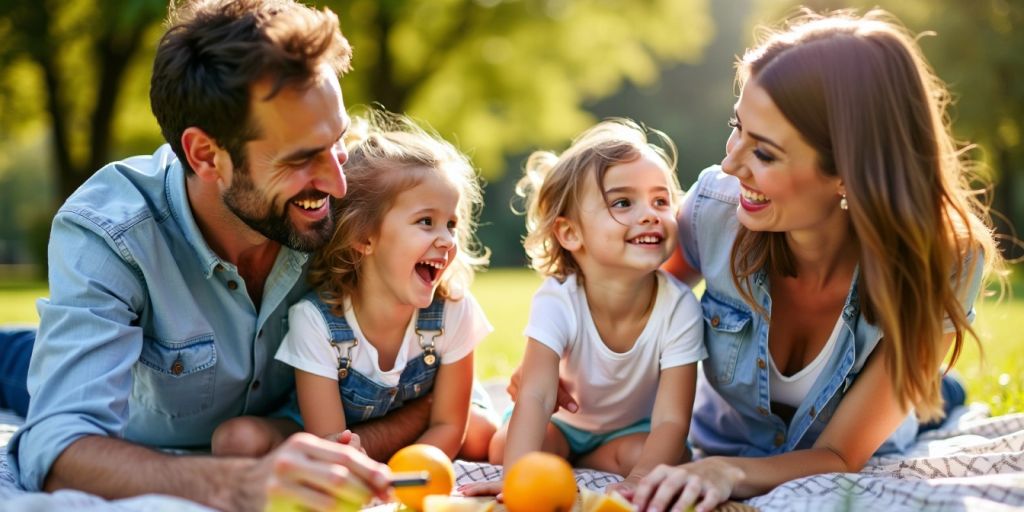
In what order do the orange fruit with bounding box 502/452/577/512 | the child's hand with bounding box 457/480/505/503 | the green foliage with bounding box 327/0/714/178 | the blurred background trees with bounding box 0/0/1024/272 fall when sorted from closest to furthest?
the orange fruit with bounding box 502/452/577/512 < the child's hand with bounding box 457/480/505/503 < the blurred background trees with bounding box 0/0/1024/272 < the green foliage with bounding box 327/0/714/178

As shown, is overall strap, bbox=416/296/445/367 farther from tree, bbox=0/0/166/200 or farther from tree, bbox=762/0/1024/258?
tree, bbox=762/0/1024/258

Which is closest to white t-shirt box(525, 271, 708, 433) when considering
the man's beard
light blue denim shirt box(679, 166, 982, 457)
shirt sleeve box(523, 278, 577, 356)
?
shirt sleeve box(523, 278, 577, 356)

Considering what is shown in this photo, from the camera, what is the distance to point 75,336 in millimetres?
3037

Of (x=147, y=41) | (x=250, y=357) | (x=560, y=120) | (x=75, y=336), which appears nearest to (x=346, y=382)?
(x=250, y=357)

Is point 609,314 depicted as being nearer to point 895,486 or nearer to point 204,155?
point 895,486

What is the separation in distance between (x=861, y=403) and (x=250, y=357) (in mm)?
2230

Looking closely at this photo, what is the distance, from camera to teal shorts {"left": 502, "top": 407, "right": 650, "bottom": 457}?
385cm

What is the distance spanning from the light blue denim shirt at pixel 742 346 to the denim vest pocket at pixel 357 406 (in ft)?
4.34

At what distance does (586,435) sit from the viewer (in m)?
3.90

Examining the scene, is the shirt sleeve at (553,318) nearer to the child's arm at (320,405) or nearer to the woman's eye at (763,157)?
the child's arm at (320,405)

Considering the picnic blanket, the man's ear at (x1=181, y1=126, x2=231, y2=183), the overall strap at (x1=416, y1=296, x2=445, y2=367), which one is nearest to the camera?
the picnic blanket

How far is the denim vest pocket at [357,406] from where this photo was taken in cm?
374

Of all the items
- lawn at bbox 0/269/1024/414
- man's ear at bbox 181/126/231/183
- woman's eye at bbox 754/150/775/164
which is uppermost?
woman's eye at bbox 754/150/775/164

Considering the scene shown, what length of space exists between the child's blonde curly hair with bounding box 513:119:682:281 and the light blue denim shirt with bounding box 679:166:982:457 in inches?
7.9
